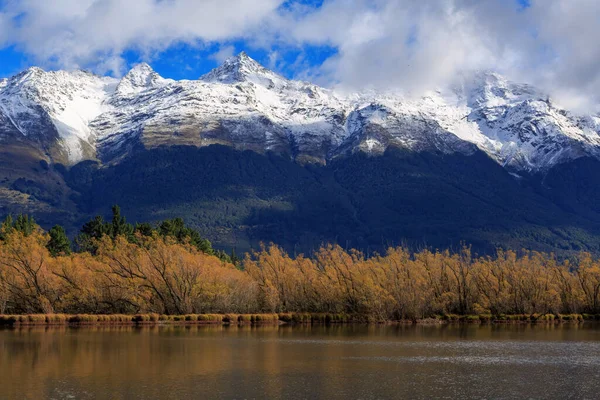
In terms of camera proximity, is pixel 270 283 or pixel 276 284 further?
pixel 276 284

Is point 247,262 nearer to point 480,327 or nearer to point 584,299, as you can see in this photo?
point 480,327

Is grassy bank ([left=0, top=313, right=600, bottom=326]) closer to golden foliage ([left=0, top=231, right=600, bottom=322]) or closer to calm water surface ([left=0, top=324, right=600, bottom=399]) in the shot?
golden foliage ([left=0, top=231, right=600, bottom=322])

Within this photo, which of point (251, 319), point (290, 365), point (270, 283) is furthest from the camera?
point (270, 283)

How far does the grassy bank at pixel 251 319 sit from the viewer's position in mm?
115062

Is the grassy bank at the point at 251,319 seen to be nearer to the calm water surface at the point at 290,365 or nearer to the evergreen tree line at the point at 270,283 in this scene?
the evergreen tree line at the point at 270,283

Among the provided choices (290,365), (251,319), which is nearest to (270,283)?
(251,319)

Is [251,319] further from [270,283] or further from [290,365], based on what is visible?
[290,365]

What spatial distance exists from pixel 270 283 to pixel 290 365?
6568cm

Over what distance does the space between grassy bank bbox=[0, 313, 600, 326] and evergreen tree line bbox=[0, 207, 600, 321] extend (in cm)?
191

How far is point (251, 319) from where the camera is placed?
5025 inches

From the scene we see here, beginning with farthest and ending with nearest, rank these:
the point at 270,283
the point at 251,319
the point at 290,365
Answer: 1. the point at 270,283
2. the point at 251,319
3. the point at 290,365

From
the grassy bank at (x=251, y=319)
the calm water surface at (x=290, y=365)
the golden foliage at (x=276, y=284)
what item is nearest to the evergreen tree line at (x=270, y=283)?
the golden foliage at (x=276, y=284)

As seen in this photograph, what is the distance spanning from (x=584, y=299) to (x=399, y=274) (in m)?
34.2

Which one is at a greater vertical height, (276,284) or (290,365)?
(276,284)
